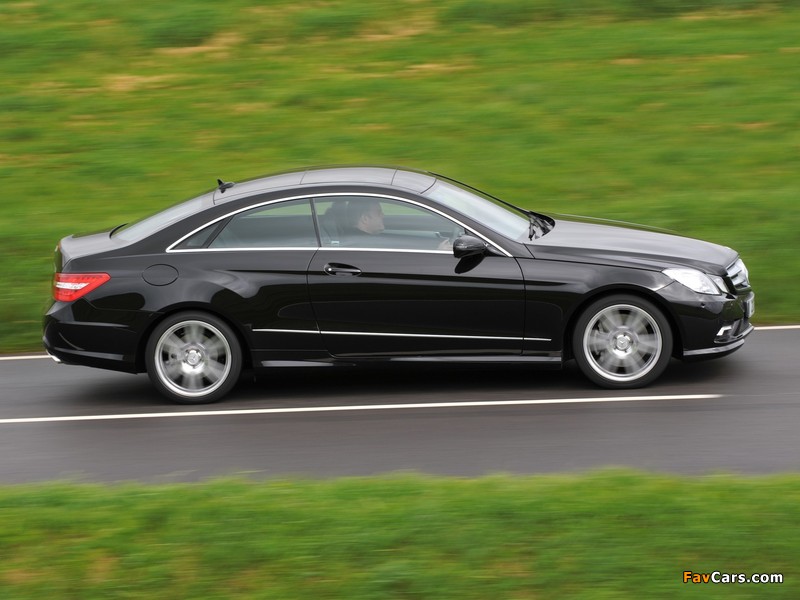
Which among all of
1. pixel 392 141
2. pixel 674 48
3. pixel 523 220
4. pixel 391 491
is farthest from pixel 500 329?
pixel 674 48

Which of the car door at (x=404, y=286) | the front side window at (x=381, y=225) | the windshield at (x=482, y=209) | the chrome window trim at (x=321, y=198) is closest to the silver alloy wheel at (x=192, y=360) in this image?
the chrome window trim at (x=321, y=198)

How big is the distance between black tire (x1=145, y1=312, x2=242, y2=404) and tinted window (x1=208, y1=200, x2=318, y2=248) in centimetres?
58

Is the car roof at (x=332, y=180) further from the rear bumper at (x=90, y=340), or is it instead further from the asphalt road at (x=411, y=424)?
the asphalt road at (x=411, y=424)

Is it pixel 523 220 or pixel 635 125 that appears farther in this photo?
pixel 635 125

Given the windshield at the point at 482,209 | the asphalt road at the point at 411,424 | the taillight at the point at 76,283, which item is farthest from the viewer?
the windshield at the point at 482,209

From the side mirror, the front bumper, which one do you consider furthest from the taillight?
the front bumper

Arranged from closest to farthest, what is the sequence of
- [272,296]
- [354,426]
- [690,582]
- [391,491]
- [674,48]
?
[690,582], [391,491], [354,426], [272,296], [674,48]

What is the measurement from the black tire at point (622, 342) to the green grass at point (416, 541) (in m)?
2.26

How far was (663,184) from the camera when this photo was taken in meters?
13.3

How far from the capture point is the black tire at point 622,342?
8023 mm

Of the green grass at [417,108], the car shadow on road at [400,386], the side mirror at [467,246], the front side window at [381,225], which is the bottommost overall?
the car shadow on road at [400,386]

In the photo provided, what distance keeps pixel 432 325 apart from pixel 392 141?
7118 mm

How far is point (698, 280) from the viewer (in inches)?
318

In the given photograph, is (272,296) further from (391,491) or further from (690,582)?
(690,582)
